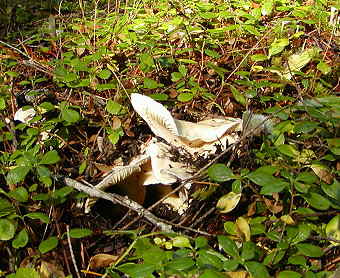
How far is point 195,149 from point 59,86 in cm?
98

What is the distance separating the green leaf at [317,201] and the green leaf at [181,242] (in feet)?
1.40

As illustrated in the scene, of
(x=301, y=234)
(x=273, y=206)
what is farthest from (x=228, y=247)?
(x=273, y=206)

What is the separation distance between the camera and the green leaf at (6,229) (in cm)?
139

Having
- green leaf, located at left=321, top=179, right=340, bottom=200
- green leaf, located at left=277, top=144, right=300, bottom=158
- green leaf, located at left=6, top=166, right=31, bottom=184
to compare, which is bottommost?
green leaf, located at left=6, top=166, right=31, bottom=184

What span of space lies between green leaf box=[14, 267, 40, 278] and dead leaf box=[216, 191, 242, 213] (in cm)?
70

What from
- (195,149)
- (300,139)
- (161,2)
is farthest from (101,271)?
(161,2)

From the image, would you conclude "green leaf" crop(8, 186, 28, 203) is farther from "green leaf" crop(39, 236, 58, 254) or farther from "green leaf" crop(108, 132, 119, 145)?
"green leaf" crop(108, 132, 119, 145)

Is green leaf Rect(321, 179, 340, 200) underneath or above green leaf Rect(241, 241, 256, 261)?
above

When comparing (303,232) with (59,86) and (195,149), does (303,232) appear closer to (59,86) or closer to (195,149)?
(195,149)

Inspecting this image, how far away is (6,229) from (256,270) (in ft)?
2.67

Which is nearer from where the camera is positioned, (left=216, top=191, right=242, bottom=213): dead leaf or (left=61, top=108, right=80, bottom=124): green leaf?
(left=216, top=191, right=242, bottom=213): dead leaf

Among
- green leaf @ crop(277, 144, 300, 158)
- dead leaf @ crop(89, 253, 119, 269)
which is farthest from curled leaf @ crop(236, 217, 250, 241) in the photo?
dead leaf @ crop(89, 253, 119, 269)

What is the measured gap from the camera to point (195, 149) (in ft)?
6.35

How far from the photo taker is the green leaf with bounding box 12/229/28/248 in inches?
55.1
